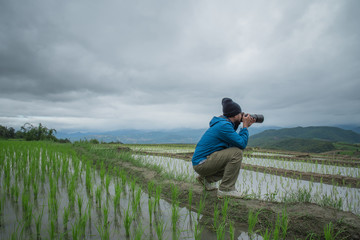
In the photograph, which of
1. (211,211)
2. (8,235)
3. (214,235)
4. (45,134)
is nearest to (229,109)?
(211,211)

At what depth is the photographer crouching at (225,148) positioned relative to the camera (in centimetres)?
244

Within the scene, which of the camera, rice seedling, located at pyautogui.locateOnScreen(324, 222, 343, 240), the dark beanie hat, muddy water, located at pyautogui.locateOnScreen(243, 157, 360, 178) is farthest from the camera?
muddy water, located at pyautogui.locateOnScreen(243, 157, 360, 178)

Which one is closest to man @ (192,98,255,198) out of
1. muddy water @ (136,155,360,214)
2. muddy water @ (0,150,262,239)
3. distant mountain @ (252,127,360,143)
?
muddy water @ (136,155,360,214)

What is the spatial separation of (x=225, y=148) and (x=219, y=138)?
0.59 ft

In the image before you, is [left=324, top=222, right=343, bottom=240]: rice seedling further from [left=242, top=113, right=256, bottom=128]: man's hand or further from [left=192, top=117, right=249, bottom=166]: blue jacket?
[left=242, top=113, right=256, bottom=128]: man's hand

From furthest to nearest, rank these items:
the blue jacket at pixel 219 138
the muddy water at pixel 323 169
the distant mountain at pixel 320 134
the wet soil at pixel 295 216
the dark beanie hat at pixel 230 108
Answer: the distant mountain at pixel 320 134, the muddy water at pixel 323 169, the dark beanie hat at pixel 230 108, the blue jacket at pixel 219 138, the wet soil at pixel 295 216

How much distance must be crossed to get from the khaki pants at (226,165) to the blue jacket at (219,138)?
0.28 ft

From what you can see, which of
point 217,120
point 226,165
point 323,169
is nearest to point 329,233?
point 226,165

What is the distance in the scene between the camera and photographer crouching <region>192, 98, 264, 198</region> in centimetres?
244

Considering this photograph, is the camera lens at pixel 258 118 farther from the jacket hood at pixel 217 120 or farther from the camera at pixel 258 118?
the jacket hood at pixel 217 120

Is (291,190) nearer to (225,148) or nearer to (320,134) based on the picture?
(225,148)

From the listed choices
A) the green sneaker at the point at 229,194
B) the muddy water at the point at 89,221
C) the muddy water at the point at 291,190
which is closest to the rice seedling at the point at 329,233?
the muddy water at the point at 89,221

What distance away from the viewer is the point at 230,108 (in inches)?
102

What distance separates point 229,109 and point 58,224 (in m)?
2.25
